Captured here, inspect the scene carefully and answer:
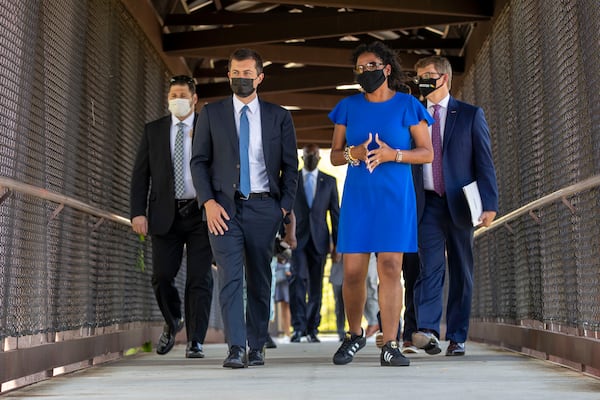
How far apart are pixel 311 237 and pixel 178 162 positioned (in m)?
4.20

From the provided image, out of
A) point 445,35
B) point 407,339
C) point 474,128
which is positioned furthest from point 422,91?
point 445,35

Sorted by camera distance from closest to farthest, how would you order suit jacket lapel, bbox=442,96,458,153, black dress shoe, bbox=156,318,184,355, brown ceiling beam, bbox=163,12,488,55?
suit jacket lapel, bbox=442,96,458,153
black dress shoe, bbox=156,318,184,355
brown ceiling beam, bbox=163,12,488,55

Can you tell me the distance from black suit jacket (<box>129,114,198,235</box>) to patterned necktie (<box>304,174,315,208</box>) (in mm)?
4076

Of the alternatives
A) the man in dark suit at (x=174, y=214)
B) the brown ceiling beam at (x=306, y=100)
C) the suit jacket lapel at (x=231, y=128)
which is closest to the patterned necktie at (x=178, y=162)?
the man in dark suit at (x=174, y=214)

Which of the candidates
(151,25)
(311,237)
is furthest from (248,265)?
(311,237)

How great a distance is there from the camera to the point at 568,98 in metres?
5.60

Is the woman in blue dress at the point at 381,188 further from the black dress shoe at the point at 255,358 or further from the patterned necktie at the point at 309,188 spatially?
the patterned necktie at the point at 309,188

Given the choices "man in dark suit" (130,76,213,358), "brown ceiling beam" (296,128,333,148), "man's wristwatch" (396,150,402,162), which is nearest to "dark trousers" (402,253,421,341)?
"man in dark suit" (130,76,213,358)

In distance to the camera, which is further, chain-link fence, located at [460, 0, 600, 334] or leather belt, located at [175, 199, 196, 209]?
leather belt, located at [175, 199, 196, 209]

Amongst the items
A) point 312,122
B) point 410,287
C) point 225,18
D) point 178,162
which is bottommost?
point 410,287

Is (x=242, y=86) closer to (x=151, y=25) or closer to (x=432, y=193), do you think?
(x=432, y=193)

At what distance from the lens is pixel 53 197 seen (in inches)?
207

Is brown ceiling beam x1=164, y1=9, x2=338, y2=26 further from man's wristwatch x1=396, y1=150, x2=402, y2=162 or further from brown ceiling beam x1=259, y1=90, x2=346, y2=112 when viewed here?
man's wristwatch x1=396, y1=150, x2=402, y2=162

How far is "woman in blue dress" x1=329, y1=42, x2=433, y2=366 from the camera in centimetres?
544
